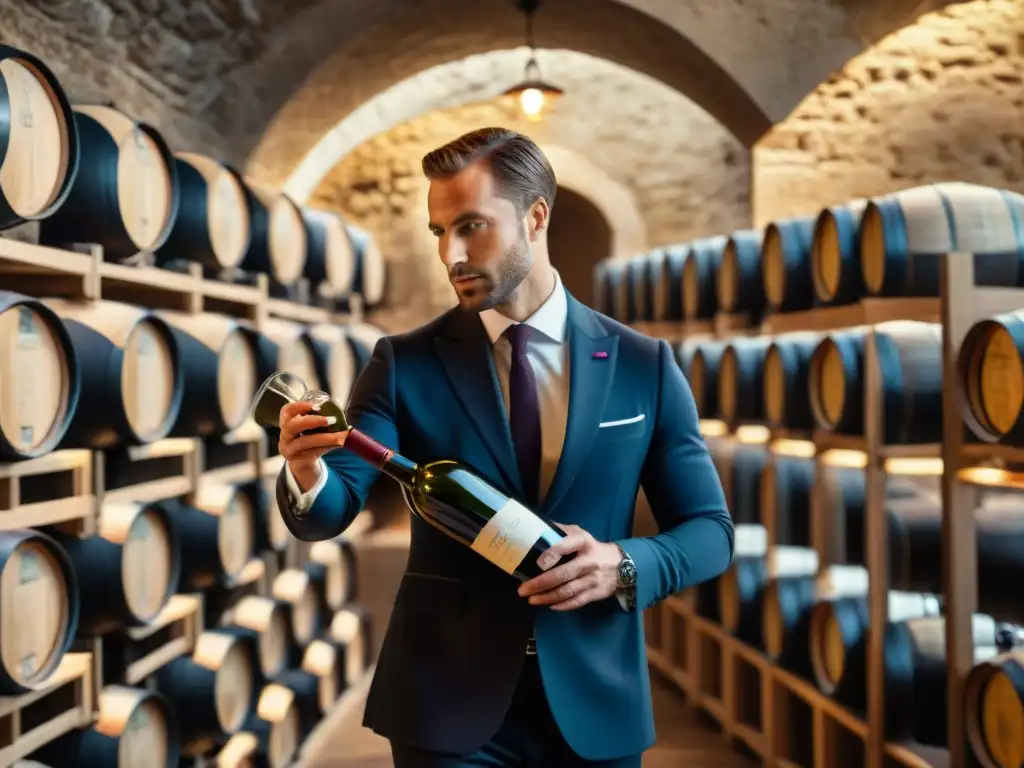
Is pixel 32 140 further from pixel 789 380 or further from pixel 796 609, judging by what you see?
pixel 796 609

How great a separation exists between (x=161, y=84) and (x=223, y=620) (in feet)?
8.19

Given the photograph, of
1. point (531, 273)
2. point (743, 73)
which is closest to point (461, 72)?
point (743, 73)

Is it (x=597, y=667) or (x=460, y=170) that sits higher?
(x=460, y=170)

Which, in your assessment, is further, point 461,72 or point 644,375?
point 461,72

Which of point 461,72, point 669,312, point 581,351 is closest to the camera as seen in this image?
point 581,351

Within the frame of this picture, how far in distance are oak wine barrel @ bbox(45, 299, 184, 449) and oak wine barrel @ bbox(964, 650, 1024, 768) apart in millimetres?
2190

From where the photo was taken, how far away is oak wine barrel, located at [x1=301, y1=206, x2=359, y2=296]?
532 cm

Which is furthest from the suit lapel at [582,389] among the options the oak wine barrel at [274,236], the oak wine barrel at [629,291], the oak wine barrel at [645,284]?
the oak wine barrel at [629,291]

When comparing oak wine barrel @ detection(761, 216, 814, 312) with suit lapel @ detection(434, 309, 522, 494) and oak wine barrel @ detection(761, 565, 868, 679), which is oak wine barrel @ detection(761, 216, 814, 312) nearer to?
oak wine barrel @ detection(761, 565, 868, 679)

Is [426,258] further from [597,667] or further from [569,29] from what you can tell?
[597,667]

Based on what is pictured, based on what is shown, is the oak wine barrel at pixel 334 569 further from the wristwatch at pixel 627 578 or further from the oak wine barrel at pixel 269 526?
the wristwatch at pixel 627 578

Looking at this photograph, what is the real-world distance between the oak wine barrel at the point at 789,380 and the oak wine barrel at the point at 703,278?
1123mm

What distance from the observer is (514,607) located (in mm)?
1541

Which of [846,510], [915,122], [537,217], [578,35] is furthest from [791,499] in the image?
[578,35]
